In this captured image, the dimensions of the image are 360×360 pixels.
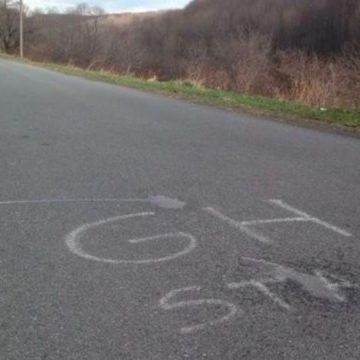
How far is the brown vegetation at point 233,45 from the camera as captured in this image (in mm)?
20828

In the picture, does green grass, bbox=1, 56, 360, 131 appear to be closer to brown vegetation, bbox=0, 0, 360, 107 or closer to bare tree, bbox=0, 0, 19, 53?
brown vegetation, bbox=0, 0, 360, 107

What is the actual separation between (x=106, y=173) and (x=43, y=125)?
3949mm

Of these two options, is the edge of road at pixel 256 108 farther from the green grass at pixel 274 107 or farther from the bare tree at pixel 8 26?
the bare tree at pixel 8 26

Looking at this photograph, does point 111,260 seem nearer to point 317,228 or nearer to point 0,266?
point 0,266

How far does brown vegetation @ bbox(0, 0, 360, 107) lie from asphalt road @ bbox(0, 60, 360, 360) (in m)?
9.97

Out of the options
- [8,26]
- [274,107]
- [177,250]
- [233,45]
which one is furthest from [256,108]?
[8,26]

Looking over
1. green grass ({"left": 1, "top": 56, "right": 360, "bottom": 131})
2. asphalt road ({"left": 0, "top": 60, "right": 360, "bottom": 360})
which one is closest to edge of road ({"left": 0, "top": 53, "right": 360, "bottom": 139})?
green grass ({"left": 1, "top": 56, "right": 360, "bottom": 131})

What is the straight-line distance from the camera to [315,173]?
7.43 m

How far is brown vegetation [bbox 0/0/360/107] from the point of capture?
20828 millimetres

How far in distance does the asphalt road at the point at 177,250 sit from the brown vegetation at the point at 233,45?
393 inches

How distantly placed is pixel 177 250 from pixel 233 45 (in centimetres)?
3822

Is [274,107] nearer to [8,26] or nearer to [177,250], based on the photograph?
[177,250]

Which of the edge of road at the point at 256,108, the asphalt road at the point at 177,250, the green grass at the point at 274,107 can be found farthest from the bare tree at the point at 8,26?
the asphalt road at the point at 177,250

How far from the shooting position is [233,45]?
41.6 metres
